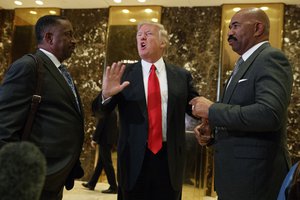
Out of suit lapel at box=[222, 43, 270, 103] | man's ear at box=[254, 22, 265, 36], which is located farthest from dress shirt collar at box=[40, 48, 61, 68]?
man's ear at box=[254, 22, 265, 36]

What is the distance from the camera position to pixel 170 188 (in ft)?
7.09

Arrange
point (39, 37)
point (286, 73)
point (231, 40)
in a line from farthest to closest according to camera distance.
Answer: point (39, 37), point (231, 40), point (286, 73)

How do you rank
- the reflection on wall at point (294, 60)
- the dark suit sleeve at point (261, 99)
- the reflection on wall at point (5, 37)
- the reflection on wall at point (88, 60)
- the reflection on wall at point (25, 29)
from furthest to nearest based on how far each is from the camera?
the reflection on wall at point (5, 37)
the reflection on wall at point (25, 29)
the reflection on wall at point (88, 60)
the reflection on wall at point (294, 60)
the dark suit sleeve at point (261, 99)

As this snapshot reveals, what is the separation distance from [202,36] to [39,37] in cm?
409

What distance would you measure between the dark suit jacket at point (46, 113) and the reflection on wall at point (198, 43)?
399 centimetres

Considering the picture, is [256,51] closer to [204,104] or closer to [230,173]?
[204,104]

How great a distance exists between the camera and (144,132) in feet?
6.99

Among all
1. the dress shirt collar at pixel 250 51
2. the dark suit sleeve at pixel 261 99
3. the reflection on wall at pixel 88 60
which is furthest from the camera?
the reflection on wall at pixel 88 60

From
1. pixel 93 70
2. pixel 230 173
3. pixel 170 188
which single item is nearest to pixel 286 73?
pixel 230 173

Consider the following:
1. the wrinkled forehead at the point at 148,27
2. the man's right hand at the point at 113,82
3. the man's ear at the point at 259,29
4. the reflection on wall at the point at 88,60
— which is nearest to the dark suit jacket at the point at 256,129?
the man's ear at the point at 259,29

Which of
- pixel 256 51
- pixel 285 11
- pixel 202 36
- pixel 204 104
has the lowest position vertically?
pixel 204 104

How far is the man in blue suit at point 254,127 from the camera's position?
1.60 meters

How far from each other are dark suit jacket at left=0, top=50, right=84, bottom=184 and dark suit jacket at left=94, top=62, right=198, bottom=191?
0.32 metres

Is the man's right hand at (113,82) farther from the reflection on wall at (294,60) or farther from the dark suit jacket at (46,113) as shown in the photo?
the reflection on wall at (294,60)
